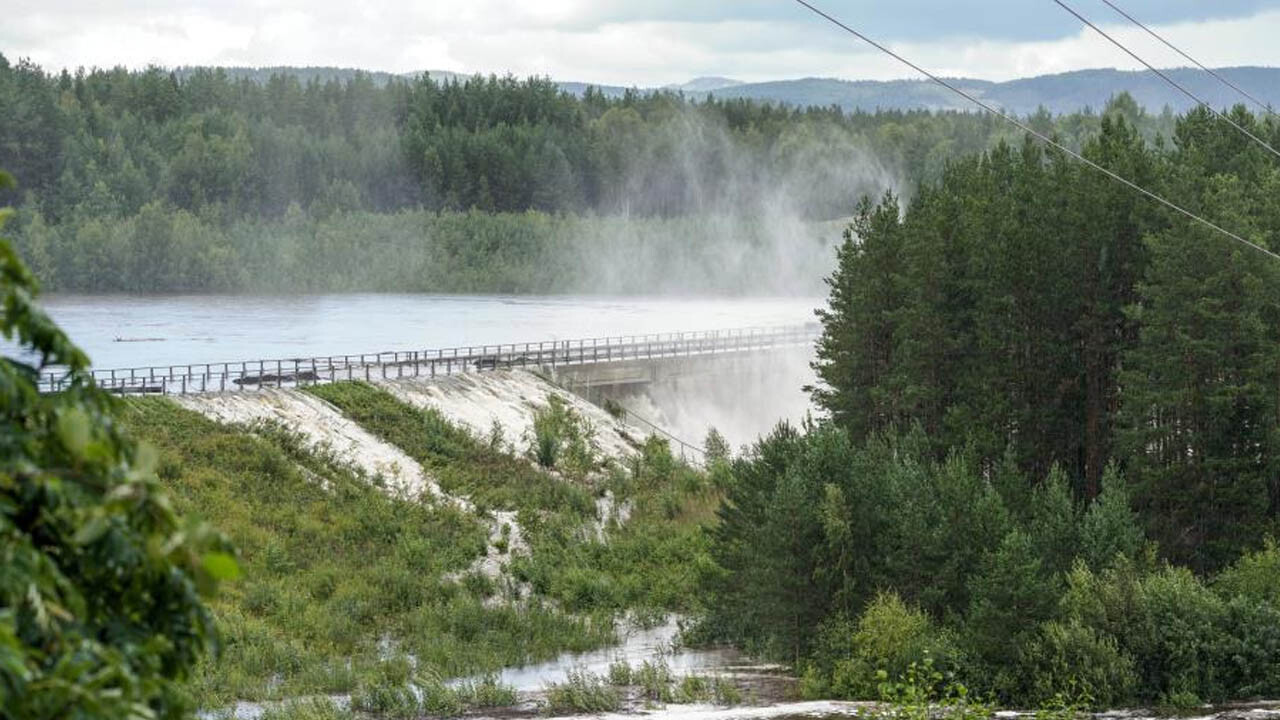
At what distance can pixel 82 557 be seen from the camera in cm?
712

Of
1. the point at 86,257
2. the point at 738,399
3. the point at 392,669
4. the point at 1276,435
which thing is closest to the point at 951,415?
the point at 1276,435

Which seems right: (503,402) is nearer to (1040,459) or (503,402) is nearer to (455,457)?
(455,457)

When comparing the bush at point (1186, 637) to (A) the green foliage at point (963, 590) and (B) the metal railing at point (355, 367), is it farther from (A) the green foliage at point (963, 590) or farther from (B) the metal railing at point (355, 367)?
(B) the metal railing at point (355, 367)

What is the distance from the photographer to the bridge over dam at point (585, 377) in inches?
2837

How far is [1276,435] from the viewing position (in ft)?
166

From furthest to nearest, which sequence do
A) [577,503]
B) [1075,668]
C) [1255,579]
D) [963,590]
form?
[577,503], [1255,579], [963,590], [1075,668]

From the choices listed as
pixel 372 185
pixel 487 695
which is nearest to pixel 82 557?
pixel 487 695

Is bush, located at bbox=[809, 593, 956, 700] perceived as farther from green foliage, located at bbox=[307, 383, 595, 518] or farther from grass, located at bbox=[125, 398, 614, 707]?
green foliage, located at bbox=[307, 383, 595, 518]

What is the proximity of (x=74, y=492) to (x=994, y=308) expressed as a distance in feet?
177

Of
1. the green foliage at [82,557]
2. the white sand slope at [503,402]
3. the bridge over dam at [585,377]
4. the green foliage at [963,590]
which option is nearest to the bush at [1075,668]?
the green foliage at [963,590]

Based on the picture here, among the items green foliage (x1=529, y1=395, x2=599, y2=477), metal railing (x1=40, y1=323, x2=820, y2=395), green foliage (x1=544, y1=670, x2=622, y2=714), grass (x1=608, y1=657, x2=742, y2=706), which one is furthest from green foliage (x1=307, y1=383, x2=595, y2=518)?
green foliage (x1=544, y1=670, x2=622, y2=714)

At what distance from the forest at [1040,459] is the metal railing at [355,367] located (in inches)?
750

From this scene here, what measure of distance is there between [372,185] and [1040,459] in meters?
125

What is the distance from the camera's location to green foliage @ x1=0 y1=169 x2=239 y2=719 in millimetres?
6543
